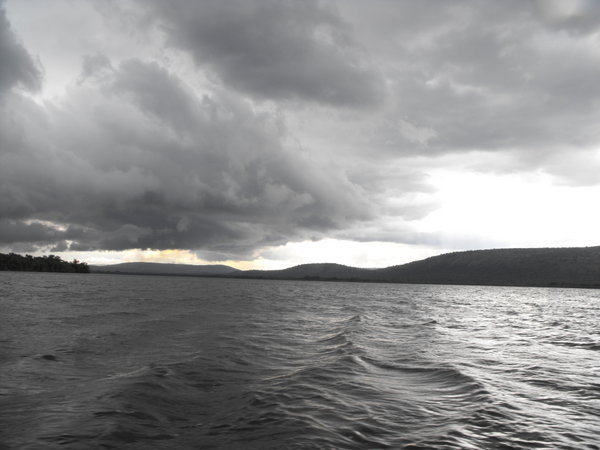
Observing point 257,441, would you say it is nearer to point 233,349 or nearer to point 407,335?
point 233,349

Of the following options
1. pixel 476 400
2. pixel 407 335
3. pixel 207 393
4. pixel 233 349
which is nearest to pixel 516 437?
pixel 476 400

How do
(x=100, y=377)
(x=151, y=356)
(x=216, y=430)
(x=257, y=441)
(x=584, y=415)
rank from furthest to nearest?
(x=151, y=356), (x=100, y=377), (x=584, y=415), (x=216, y=430), (x=257, y=441)

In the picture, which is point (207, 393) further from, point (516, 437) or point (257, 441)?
point (516, 437)

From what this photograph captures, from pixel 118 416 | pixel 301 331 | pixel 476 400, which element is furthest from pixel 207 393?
pixel 301 331

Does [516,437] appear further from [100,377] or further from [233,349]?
[233,349]

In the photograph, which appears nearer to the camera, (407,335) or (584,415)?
(584,415)

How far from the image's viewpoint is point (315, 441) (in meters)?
10.1

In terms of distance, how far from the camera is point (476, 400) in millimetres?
14133

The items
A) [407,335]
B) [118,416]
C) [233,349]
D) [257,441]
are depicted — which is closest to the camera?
[257,441]

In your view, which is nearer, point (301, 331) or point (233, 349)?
point (233, 349)

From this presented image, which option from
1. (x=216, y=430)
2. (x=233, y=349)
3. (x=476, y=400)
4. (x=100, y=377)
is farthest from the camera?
(x=233, y=349)

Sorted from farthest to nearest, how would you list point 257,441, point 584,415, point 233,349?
point 233,349 < point 584,415 < point 257,441

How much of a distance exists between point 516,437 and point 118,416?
10.7 metres

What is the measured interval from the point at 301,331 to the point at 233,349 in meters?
11.3
